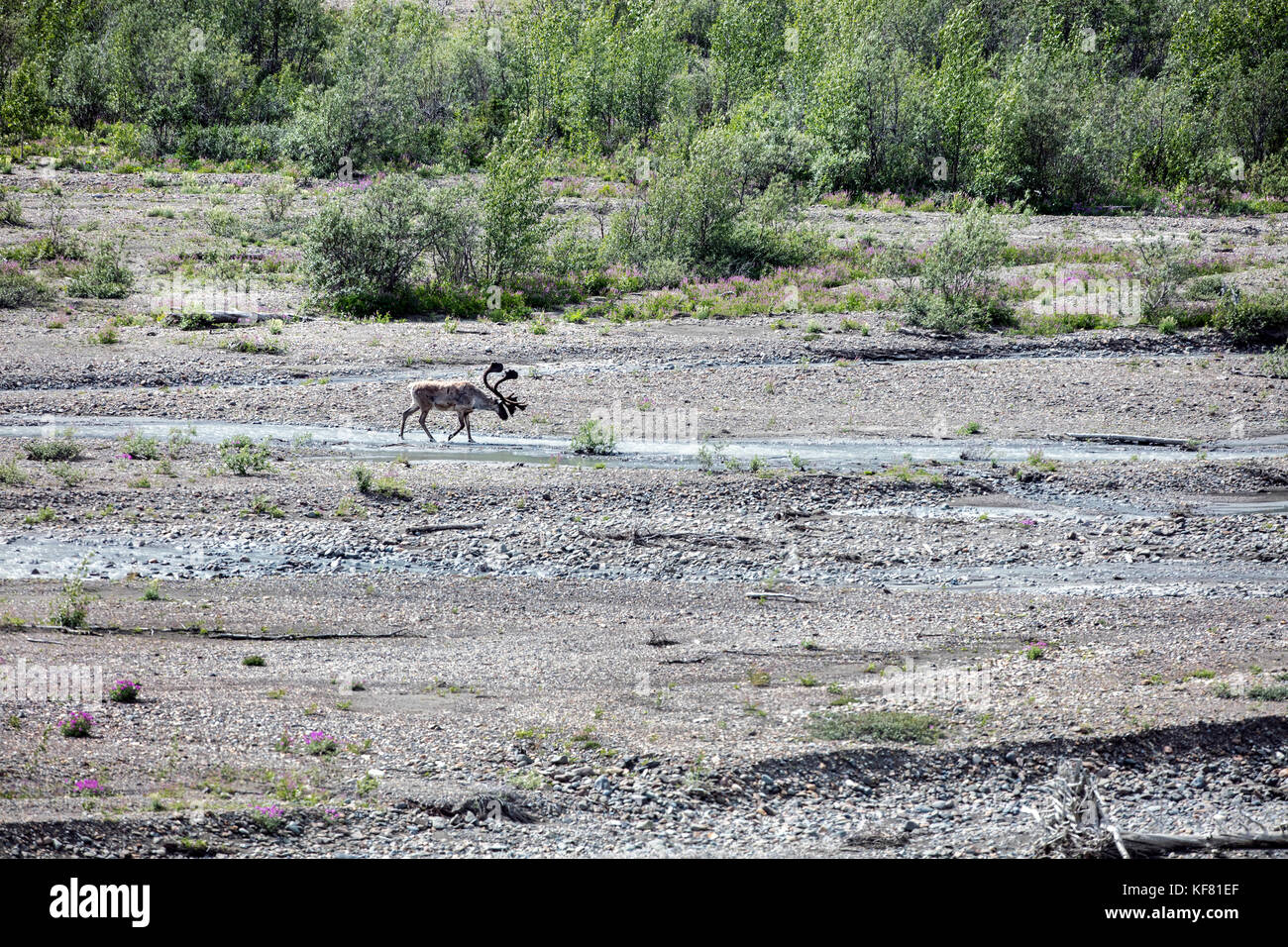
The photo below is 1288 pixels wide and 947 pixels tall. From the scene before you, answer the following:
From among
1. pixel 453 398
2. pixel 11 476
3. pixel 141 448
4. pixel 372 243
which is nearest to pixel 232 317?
pixel 372 243

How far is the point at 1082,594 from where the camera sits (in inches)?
688

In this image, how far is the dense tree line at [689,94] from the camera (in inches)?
1981

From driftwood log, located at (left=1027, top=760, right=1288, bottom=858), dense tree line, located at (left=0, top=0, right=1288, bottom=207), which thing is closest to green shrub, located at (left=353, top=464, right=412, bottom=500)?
driftwood log, located at (left=1027, top=760, right=1288, bottom=858)

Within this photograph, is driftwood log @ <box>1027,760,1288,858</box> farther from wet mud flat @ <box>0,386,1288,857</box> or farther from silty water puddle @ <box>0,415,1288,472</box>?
silty water puddle @ <box>0,415,1288,472</box>

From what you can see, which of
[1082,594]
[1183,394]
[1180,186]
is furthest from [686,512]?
[1180,186]

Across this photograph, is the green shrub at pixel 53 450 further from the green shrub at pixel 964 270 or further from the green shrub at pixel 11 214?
the green shrub at pixel 964 270

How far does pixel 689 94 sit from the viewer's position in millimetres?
61000

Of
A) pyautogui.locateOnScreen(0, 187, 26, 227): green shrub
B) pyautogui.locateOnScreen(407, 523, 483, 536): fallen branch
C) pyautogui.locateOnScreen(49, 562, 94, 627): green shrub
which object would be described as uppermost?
pyautogui.locateOnScreen(0, 187, 26, 227): green shrub

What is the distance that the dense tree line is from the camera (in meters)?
50.3

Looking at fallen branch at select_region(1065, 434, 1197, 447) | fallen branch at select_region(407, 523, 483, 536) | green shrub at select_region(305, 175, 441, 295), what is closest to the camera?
fallen branch at select_region(407, 523, 483, 536)

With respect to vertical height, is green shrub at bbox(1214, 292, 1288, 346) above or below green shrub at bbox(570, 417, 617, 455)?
above

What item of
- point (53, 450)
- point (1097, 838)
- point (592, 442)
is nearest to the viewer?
point (1097, 838)

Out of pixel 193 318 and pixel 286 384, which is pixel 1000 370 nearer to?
pixel 286 384

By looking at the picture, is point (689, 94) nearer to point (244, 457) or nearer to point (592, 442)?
point (592, 442)
